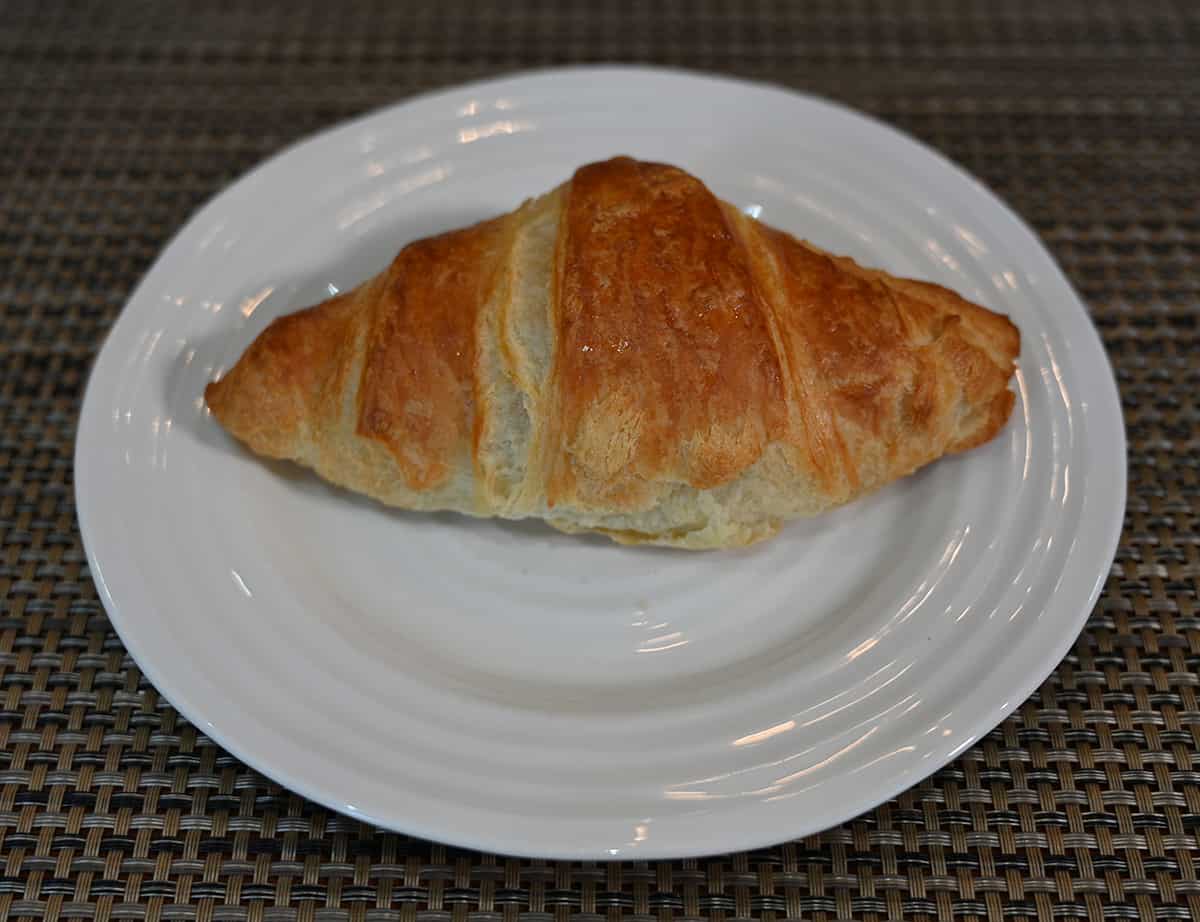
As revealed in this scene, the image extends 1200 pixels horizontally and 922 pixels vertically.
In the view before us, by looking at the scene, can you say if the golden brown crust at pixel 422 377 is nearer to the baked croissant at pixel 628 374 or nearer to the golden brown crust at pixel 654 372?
the baked croissant at pixel 628 374

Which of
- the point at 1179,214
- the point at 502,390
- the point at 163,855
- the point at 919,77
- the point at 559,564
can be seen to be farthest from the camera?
the point at 919,77

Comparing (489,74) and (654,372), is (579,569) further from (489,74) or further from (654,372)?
(489,74)

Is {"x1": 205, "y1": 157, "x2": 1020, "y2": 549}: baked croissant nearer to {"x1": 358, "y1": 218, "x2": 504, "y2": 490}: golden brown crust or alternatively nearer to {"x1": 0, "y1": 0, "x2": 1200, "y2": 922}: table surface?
{"x1": 358, "y1": 218, "x2": 504, "y2": 490}: golden brown crust

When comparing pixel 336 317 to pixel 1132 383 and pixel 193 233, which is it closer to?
pixel 193 233

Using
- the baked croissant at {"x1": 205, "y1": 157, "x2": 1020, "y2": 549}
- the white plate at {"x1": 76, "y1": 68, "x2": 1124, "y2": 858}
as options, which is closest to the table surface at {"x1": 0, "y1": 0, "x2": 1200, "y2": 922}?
the white plate at {"x1": 76, "y1": 68, "x2": 1124, "y2": 858}

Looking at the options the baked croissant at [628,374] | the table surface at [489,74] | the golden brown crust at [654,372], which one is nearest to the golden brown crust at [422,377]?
the baked croissant at [628,374]

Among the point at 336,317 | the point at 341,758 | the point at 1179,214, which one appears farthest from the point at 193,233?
the point at 1179,214
